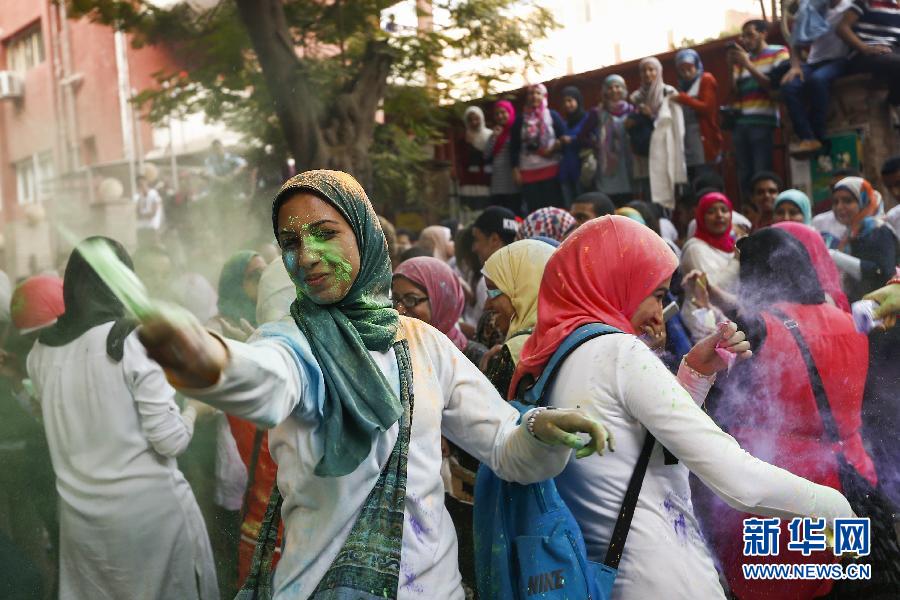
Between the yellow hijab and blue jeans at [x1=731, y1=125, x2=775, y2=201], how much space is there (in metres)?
4.81

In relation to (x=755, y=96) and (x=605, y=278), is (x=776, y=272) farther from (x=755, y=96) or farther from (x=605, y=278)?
(x=755, y=96)

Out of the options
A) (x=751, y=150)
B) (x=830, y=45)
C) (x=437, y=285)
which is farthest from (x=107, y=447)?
(x=830, y=45)

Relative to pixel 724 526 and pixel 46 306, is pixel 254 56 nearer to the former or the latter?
pixel 46 306

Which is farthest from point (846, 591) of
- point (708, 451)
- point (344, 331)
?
point (344, 331)

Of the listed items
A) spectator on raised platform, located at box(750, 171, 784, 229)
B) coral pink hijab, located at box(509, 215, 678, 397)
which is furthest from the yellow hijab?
spectator on raised platform, located at box(750, 171, 784, 229)

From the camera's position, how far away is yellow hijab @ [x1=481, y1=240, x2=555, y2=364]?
4184 millimetres

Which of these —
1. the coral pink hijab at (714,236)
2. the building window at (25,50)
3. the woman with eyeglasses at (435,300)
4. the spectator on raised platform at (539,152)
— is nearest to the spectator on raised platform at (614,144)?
the spectator on raised platform at (539,152)

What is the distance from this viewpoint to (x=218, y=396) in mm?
1855

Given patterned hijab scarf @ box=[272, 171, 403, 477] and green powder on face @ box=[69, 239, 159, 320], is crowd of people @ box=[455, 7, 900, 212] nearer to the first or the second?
patterned hijab scarf @ box=[272, 171, 403, 477]

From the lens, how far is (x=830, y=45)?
8250 mm

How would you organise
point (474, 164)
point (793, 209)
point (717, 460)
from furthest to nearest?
point (474, 164) → point (793, 209) → point (717, 460)

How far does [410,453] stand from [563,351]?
23.4 inches

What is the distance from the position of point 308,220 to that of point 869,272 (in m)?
4.26

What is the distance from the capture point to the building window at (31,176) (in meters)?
7.28
